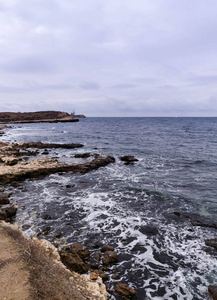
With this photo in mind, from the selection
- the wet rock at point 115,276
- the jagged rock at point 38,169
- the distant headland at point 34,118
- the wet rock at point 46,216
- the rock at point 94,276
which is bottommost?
the wet rock at point 115,276

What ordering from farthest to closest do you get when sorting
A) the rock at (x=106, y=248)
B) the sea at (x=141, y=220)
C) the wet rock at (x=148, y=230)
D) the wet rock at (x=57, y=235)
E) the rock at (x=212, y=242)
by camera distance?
the wet rock at (x=148, y=230), the wet rock at (x=57, y=235), the rock at (x=212, y=242), the rock at (x=106, y=248), the sea at (x=141, y=220)

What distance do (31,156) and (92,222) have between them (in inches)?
785

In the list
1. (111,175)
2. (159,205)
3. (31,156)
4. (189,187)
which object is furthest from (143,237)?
(31,156)

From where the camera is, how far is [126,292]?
20.1 feet

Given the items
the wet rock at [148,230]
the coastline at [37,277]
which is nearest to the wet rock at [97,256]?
the coastline at [37,277]

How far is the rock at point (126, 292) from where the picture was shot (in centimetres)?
609

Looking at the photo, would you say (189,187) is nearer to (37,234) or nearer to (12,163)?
(37,234)

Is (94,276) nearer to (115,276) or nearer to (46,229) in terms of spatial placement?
(115,276)

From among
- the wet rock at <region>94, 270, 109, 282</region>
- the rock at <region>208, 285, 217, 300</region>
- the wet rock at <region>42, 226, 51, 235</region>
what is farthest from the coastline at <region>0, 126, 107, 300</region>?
the rock at <region>208, 285, 217, 300</region>

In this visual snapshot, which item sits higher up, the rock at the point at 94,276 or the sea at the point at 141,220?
the rock at the point at 94,276

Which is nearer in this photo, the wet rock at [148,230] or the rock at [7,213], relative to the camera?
the wet rock at [148,230]

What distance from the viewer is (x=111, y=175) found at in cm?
1950

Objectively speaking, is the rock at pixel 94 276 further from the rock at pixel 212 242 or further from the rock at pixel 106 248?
the rock at pixel 212 242

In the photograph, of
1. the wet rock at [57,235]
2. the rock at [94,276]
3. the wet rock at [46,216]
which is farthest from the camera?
the wet rock at [46,216]
